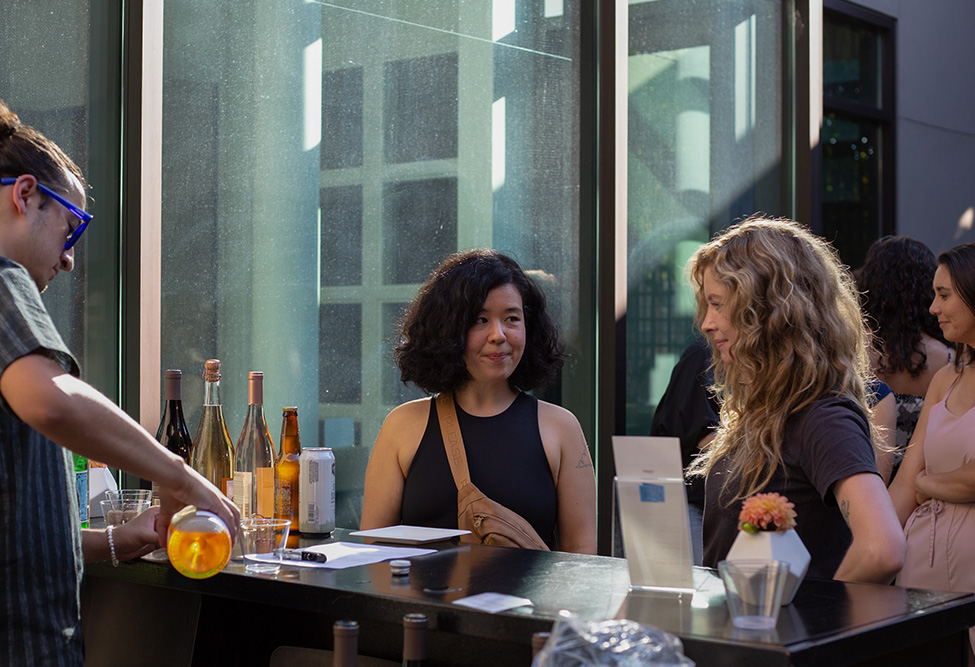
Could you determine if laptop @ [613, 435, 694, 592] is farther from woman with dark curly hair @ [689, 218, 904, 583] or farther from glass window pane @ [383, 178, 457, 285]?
glass window pane @ [383, 178, 457, 285]

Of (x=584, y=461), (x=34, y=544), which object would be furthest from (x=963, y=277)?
(x=34, y=544)

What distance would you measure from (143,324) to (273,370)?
56 centimetres

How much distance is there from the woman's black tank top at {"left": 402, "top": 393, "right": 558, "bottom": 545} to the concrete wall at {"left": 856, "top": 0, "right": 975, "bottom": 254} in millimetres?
5168

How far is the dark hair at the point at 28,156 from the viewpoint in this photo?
175 cm

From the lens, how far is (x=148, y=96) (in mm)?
3002

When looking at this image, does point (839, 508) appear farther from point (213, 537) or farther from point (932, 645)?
point (213, 537)

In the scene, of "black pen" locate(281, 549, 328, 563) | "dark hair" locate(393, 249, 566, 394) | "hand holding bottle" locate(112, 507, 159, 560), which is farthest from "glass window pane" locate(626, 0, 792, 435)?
"hand holding bottle" locate(112, 507, 159, 560)

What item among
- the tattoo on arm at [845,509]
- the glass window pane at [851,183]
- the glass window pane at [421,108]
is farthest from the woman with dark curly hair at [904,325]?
the glass window pane at [851,183]

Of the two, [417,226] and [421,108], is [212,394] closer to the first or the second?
[417,226]

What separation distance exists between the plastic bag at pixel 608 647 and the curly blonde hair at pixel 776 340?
0.92 metres

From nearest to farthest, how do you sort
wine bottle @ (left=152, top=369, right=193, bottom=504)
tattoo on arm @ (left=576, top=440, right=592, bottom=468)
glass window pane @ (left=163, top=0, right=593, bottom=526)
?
wine bottle @ (left=152, top=369, right=193, bottom=504), tattoo on arm @ (left=576, top=440, right=592, bottom=468), glass window pane @ (left=163, top=0, right=593, bottom=526)

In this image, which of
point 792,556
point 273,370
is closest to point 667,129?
point 273,370

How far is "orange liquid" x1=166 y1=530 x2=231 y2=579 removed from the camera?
1680mm

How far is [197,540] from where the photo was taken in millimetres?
1678
